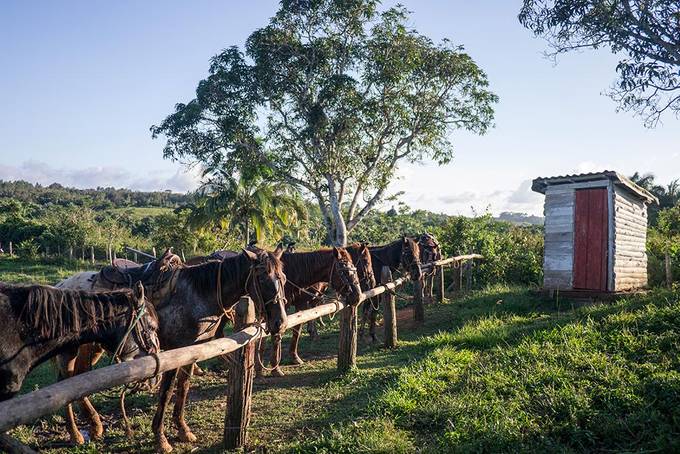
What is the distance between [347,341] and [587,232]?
8.65 meters

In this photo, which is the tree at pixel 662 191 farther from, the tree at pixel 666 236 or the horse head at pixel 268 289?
the horse head at pixel 268 289

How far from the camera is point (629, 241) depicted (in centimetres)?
1378

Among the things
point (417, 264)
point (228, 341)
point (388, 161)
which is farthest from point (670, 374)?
point (388, 161)

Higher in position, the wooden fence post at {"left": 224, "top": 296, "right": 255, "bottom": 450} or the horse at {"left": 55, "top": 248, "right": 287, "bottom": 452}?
the horse at {"left": 55, "top": 248, "right": 287, "bottom": 452}

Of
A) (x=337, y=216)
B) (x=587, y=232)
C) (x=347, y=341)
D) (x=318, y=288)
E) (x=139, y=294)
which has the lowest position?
(x=347, y=341)

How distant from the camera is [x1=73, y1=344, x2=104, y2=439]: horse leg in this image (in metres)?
5.10

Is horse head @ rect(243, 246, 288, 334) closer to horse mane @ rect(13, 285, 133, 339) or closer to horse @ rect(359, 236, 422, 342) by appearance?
horse mane @ rect(13, 285, 133, 339)

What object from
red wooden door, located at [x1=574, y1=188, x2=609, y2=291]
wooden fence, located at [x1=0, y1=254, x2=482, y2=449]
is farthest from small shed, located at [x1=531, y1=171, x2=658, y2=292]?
wooden fence, located at [x1=0, y1=254, x2=482, y2=449]

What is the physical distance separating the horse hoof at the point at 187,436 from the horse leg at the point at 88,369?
2.97 feet

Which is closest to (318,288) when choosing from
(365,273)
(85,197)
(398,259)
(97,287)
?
(365,273)

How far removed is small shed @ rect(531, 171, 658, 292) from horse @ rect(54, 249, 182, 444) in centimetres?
1082

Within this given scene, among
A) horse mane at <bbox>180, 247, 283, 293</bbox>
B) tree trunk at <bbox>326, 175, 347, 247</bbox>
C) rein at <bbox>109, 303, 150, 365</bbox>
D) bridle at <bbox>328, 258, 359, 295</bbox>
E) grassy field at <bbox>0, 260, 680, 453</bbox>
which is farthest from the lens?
tree trunk at <bbox>326, 175, 347, 247</bbox>

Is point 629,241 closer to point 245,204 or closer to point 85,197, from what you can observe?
point 245,204

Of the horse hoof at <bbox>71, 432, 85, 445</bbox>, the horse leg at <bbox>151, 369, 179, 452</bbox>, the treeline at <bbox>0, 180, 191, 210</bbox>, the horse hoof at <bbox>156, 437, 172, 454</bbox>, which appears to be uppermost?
the treeline at <bbox>0, 180, 191, 210</bbox>
